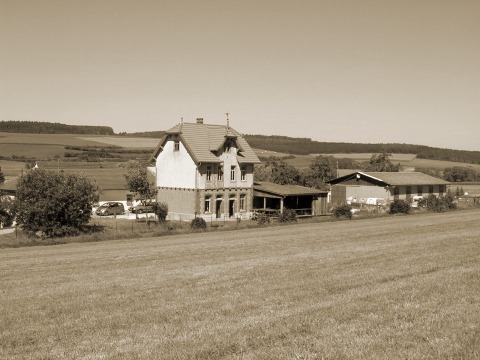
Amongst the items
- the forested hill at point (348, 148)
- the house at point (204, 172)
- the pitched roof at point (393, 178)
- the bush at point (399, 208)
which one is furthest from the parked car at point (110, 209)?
the forested hill at point (348, 148)

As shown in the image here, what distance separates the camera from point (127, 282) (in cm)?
1833

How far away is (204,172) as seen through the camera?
Result: 5544 centimetres

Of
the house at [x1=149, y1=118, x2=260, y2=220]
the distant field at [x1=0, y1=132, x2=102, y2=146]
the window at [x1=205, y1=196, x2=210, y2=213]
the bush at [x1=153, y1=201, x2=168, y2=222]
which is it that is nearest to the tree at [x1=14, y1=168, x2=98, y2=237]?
the bush at [x1=153, y1=201, x2=168, y2=222]

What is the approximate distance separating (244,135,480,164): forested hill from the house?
98587 mm

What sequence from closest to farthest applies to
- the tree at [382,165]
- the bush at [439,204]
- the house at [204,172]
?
the house at [204,172], the bush at [439,204], the tree at [382,165]

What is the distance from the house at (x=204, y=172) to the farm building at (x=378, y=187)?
1938 cm

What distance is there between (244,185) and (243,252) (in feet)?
108

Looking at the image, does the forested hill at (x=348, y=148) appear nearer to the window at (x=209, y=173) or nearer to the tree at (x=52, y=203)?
the window at (x=209, y=173)

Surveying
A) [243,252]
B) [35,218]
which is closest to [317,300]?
[243,252]

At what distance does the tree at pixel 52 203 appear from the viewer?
40.7 meters

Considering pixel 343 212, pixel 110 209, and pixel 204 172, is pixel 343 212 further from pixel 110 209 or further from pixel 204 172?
pixel 110 209

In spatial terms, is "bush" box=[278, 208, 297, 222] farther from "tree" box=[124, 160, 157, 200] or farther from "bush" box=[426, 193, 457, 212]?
"bush" box=[426, 193, 457, 212]

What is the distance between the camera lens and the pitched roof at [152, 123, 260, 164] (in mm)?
55688

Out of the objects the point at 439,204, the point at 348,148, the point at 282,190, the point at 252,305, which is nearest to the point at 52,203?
the point at 282,190
